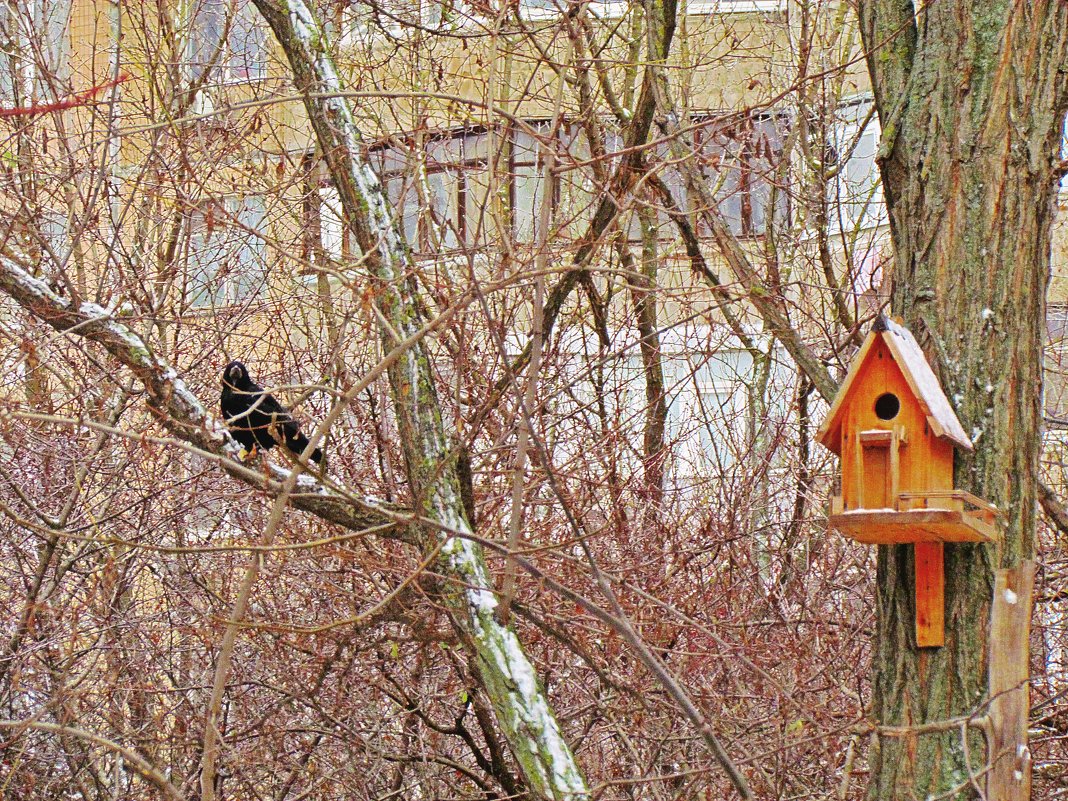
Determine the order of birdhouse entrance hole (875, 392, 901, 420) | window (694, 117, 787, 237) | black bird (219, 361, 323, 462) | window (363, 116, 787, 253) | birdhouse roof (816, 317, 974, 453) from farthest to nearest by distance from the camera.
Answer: window (694, 117, 787, 237), black bird (219, 361, 323, 462), window (363, 116, 787, 253), birdhouse entrance hole (875, 392, 901, 420), birdhouse roof (816, 317, 974, 453)

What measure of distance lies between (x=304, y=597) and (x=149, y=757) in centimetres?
100

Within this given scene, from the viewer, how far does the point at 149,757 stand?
19.8 ft

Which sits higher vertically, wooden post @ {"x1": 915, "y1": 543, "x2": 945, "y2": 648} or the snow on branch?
the snow on branch

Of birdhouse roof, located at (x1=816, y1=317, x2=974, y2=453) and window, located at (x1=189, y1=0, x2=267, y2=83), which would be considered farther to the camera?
window, located at (x1=189, y1=0, x2=267, y2=83)

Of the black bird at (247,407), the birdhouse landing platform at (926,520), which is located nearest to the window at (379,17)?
the black bird at (247,407)

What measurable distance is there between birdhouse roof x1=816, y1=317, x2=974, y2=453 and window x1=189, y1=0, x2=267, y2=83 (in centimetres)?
398

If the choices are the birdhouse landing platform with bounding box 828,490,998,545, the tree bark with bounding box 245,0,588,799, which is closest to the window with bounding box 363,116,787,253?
→ the tree bark with bounding box 245,0,588,799

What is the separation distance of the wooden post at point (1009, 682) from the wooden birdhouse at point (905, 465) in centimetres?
14

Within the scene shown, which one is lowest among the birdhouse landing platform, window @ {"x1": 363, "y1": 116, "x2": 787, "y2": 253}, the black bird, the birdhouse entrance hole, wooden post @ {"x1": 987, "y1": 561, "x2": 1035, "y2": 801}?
wooden post @ {"x1": 987, "y1": 561, "x2": 1035, "y2": 801}

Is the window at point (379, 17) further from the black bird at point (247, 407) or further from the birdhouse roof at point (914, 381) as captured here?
the birdhouse roof at point (914, 381)

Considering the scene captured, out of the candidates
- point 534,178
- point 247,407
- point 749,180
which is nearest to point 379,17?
point 534,178

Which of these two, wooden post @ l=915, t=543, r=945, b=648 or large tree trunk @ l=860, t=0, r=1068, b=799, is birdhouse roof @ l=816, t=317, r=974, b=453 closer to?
large tree trunk @ l=860, t=0, r=1068, b=799

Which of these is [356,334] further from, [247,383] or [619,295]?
[619,295]

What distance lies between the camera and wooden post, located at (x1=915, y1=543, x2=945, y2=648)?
3.60m
